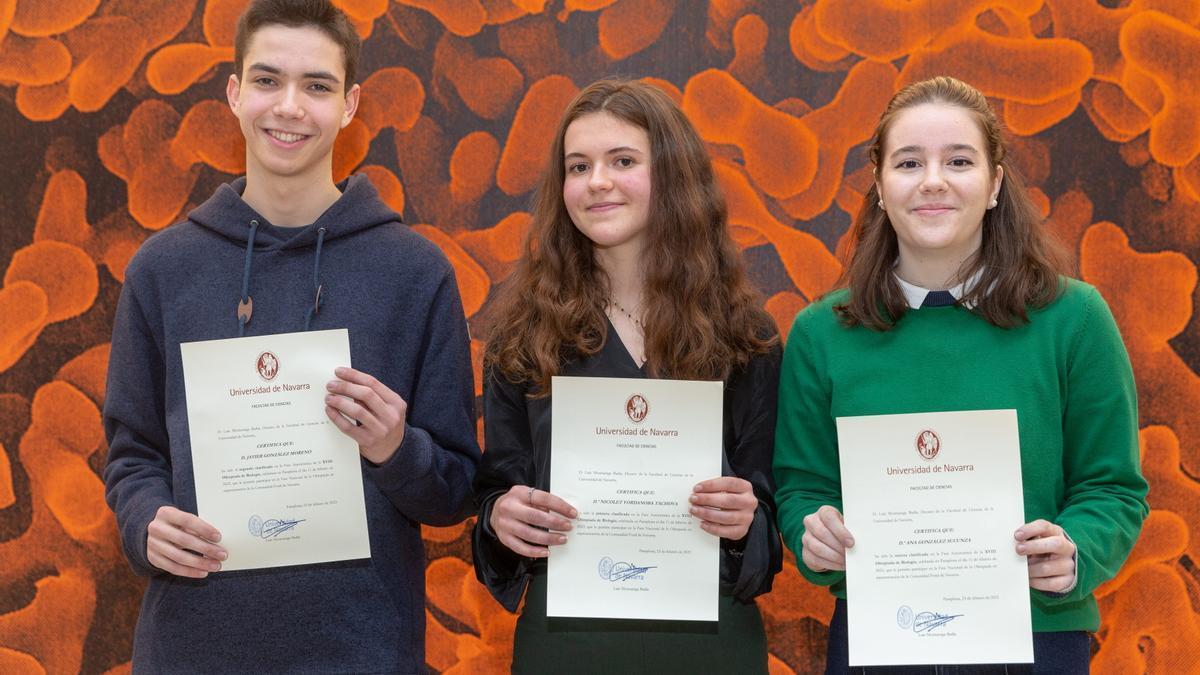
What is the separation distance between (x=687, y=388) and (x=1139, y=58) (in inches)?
74.0

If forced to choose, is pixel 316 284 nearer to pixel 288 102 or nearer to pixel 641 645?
pixel 288 102

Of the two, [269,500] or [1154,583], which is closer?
[269,500]

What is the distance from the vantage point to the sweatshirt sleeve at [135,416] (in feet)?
6.05

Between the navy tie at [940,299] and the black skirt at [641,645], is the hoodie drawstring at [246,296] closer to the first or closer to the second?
the black skirt at [641,645]

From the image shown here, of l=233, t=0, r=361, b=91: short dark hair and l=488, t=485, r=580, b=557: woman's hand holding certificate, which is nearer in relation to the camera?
l=488, t=485, r=580, b=557: woman's hand holding certificate

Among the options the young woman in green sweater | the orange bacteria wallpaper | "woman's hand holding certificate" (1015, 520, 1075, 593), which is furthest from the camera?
the orange bacteria wallpaper

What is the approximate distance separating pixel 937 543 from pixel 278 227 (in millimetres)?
1324

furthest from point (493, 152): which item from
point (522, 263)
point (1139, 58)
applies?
point (1139, 58)

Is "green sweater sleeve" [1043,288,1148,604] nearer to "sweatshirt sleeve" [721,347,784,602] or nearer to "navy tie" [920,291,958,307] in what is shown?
"navy tie" [920,291,958,307]

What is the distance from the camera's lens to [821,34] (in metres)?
2.81

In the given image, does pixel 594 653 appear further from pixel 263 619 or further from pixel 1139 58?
pixel 1139 58
